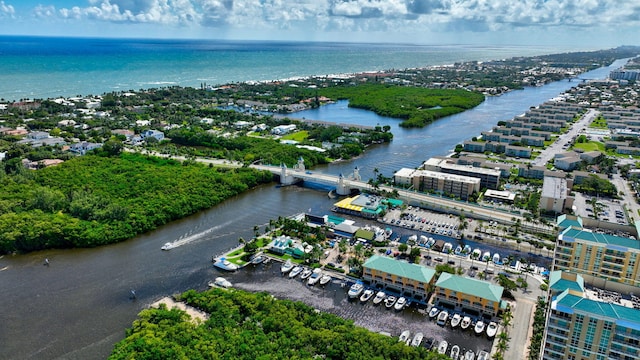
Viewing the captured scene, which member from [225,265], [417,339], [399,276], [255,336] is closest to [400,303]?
[399,276]

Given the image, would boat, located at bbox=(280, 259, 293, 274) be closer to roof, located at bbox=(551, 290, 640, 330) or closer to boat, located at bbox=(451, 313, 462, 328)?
boat, located at bbox=(451, 313, 462, 328)

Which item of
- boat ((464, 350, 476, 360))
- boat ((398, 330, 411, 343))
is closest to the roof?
boat ((464, 350, 476, 360))

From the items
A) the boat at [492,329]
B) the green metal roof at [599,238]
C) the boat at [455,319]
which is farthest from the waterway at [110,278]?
the green metal roof at [599,238]

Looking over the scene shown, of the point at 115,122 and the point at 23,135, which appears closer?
the point at 23,135

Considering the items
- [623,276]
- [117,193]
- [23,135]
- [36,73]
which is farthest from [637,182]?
[36,73]

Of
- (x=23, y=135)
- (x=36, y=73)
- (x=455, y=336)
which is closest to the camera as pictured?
(x=455, y=336)

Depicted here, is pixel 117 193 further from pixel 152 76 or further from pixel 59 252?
pixel 152 76

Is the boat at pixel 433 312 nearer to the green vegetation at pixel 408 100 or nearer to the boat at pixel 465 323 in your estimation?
the boat at pixel 465 323
